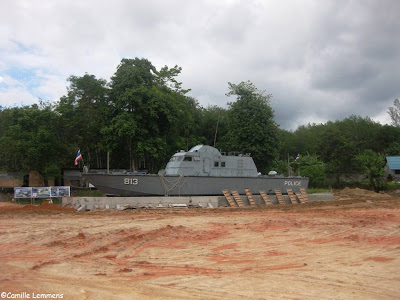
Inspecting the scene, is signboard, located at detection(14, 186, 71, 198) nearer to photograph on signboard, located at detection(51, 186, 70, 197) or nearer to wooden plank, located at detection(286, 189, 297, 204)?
photograph on signboard, located at detection(51, 186, 70, 197)

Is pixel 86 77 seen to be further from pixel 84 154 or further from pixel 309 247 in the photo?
pixel 309 247

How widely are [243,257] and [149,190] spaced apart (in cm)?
1163

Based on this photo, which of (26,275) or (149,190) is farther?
(149,190)

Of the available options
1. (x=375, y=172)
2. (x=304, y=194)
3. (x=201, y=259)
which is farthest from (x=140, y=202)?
(x=375, y=172)

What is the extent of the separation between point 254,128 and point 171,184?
14734 millimetres

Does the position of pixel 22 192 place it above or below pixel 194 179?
below

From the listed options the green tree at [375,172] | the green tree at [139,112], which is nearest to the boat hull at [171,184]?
the green tree at [139,112]

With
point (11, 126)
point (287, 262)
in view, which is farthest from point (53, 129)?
point (287, 262)

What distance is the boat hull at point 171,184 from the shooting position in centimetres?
1806

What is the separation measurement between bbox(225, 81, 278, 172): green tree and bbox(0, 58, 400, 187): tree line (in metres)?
0.09

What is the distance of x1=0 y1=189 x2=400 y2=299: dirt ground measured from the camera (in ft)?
17.9

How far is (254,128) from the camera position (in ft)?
104

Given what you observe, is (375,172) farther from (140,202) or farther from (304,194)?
(140,202)

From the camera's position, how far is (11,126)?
947 inches
